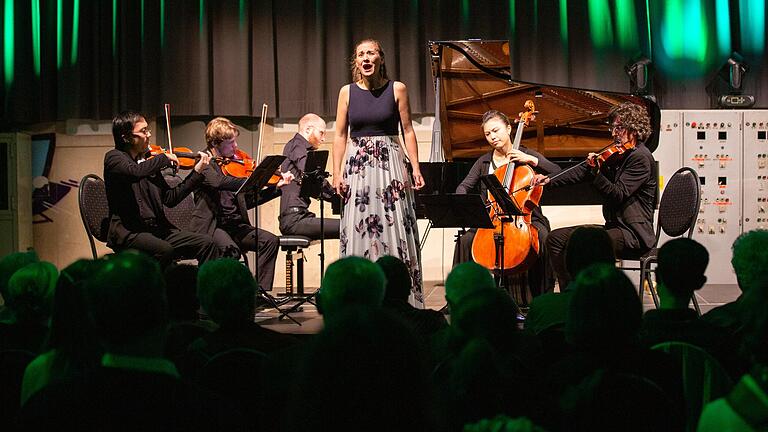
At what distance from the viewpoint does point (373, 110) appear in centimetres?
468

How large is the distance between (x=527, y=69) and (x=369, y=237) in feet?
12.4

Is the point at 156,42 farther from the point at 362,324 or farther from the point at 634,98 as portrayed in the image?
the point at 362,324

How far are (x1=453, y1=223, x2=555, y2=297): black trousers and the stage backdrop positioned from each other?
2.53 metres

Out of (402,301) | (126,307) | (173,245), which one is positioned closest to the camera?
(126,307)

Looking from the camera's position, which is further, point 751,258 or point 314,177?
point 314,177

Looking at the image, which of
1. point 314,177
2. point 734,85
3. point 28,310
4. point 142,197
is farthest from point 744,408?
point 734,85

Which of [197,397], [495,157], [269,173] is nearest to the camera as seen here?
[197,397]

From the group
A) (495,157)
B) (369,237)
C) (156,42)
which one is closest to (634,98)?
(495,157)

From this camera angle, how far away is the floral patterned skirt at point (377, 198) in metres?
4.70

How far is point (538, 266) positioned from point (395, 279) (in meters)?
2.99

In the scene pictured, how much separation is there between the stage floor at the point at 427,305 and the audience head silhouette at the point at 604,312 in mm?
2705

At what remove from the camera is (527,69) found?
790cm

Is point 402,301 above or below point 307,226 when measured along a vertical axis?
below

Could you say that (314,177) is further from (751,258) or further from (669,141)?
(669,141)
